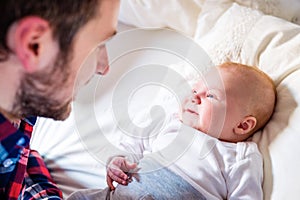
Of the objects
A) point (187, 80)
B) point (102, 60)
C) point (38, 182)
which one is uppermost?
point (102, 60)

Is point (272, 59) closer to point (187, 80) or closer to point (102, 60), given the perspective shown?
point (187, 80)

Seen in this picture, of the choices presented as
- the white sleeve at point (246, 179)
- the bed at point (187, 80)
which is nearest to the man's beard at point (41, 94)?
the bed at point (187, 80)

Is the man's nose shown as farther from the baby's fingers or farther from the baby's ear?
the baby's ear

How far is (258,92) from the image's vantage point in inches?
36.3

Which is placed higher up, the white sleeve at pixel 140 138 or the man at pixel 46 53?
the man at pixel 46 53

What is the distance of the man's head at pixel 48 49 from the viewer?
1.56ft

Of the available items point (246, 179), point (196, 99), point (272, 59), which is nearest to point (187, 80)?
point (196, 99)

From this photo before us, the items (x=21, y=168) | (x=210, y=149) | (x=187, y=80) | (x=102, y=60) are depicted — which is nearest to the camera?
(x=102, y=60)

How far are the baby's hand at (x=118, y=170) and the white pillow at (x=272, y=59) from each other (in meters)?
0.27

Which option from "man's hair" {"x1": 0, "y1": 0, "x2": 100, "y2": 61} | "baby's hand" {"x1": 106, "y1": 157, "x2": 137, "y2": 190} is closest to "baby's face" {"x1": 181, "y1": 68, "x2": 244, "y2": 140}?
"baby's hand" {"x1": 106, "y1": 157, "x2": 137, "y2": 190}

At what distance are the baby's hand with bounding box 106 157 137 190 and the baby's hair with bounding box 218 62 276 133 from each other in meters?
0.28

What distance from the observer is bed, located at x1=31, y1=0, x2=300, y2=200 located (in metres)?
0.88

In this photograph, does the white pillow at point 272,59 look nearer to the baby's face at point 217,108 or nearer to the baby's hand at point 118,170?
the baby's face at point 217,108

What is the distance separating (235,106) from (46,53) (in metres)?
0.53
